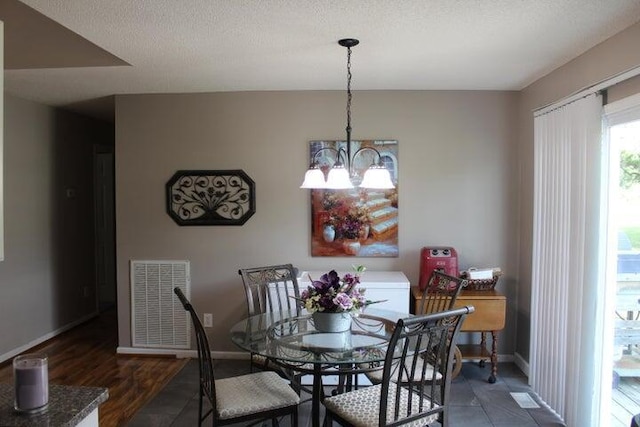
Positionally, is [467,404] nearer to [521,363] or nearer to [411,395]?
[521,363]

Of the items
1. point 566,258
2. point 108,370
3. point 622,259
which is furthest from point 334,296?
point 108,370

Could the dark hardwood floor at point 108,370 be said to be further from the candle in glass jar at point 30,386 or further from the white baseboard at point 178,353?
the candle in glass jar at point 30,386

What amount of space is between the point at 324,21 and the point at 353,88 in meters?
1.48

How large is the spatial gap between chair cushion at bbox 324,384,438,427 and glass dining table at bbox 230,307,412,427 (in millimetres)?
114

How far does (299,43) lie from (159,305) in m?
2.57

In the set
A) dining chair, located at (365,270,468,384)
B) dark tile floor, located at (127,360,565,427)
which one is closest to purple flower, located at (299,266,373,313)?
dining chair, located at (365,270,468,384)

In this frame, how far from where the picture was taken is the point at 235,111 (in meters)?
3.92

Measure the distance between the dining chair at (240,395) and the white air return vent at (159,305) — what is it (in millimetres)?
1706

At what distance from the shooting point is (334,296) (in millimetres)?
2404

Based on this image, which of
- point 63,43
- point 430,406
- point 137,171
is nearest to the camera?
point 430,406

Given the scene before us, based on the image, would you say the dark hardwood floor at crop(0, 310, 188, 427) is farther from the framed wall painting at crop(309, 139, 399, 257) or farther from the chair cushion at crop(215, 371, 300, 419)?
the framed wall painting at crop(309, 139, 399, 257)

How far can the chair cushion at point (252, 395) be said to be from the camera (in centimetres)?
218

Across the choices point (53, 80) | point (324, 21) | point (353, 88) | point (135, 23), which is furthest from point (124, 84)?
point (324, 21)

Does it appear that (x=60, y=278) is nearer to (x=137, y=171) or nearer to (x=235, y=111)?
(x=137, y=171)
